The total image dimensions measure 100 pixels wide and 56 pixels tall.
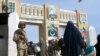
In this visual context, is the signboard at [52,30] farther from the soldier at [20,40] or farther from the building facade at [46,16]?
the soldier at [20,40]

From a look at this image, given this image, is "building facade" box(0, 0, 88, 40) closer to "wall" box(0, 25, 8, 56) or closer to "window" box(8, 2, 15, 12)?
"window" box(8, 2, 15, 12)

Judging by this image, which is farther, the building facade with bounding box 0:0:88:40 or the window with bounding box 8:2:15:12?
the building facade with bounding box 0:0:88:40

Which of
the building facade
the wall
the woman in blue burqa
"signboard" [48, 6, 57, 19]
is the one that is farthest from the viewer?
"signboard" [48, 6, 57, 19]

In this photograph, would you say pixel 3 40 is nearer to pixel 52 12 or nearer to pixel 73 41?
pixel 73 41

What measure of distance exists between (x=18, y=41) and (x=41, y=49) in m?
4.29

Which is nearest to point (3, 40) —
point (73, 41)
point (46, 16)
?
point (73, 41)

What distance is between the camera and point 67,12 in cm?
3181

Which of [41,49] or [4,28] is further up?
[4,28]

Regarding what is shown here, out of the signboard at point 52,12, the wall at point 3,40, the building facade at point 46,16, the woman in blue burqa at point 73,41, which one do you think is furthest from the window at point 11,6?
the woman in blue burqa at point 73,41

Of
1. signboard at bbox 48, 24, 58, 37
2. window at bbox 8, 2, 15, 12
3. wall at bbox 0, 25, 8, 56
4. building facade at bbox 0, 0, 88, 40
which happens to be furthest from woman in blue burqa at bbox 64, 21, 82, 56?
signboard at bbox 48, 24, 58, 37

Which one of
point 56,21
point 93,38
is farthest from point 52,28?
point 93,38

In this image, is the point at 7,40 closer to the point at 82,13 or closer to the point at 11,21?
the point at 11,21

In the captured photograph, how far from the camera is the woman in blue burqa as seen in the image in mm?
7320

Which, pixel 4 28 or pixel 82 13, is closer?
pixel 4 28
